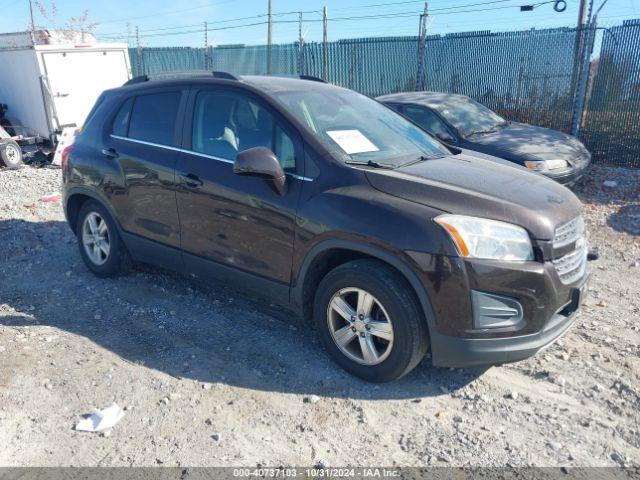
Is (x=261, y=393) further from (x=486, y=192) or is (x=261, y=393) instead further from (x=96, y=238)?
(x=96, y=238)

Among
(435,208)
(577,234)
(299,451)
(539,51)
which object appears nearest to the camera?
(299,451)

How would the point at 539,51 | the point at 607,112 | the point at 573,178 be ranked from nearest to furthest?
the point at 573,178
the point at 607,112
the point at 539,51

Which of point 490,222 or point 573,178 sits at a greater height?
point 490,222

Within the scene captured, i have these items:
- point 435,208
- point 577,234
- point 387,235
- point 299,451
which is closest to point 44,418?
point 299,451

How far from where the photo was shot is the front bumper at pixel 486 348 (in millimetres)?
3143

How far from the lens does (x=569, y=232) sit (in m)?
3.41

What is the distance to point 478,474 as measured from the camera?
9.20 ft

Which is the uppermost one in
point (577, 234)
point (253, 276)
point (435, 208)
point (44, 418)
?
point (435, 208)

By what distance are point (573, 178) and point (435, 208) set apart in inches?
214

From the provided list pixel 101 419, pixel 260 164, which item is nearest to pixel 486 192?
pixel 260 164

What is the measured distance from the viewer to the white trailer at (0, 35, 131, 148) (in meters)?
11.5

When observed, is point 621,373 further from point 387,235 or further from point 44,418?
point 44,418

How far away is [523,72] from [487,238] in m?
10.1

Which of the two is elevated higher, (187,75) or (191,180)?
(187,75)
